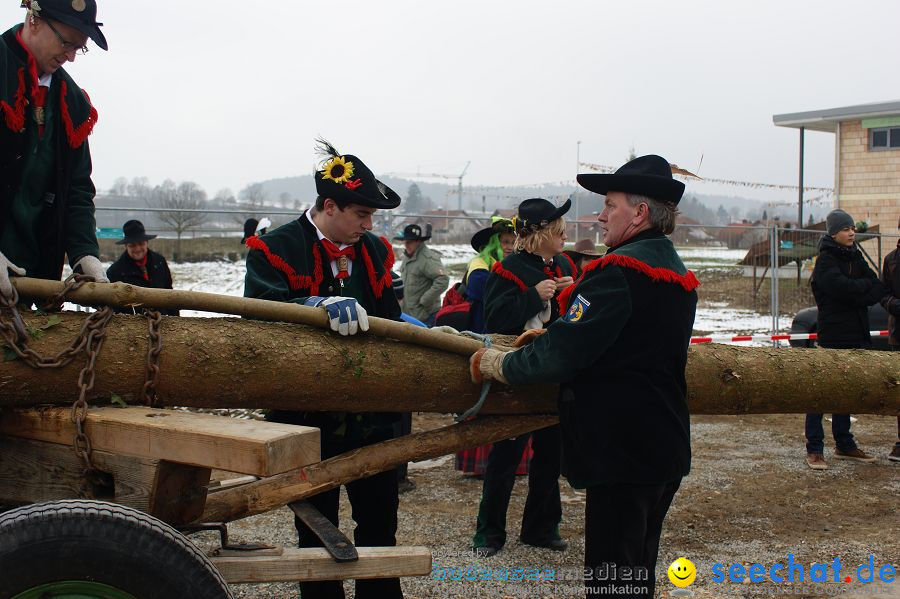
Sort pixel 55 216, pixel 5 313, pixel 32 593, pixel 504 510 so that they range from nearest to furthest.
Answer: pixel 32 593
pixel 5 313
pixel 55 216
pixel 504 510

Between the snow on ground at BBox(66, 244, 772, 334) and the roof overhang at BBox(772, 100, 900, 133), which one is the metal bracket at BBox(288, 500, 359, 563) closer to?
the snow on ground at BBox(66, 244, 772, 334)

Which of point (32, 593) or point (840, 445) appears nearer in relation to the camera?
point (32, 593)

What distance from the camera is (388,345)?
3.15m

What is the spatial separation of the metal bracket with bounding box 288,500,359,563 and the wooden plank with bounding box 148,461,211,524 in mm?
467

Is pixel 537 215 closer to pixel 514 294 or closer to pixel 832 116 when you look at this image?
pixel 514 294

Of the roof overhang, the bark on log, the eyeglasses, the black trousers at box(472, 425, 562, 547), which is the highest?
the roof overhang

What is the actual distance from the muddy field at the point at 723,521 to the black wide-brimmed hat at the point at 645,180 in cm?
212

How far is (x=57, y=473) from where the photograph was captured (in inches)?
102

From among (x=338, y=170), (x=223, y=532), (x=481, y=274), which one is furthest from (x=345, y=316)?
(x=481, y=274)

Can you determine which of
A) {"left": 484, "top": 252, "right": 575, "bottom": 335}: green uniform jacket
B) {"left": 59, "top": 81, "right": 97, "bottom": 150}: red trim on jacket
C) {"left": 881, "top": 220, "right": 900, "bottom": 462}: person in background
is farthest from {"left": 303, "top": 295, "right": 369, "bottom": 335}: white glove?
{"left": 881, "top": 220, "right": 900, "bottom": 462}: person in background

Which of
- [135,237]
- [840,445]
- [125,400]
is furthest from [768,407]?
[135,237]

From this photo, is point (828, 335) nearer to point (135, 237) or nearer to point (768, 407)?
point (768, 407)

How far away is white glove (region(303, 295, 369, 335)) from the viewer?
2.96 metres

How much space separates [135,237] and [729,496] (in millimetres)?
5070
